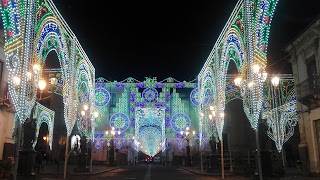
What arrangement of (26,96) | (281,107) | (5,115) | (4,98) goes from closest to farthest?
(26,96)
(4,98)
(5,115)
(281,107)

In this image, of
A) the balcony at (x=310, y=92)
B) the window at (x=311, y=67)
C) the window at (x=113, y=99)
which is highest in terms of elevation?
the window at (x=113, y=99)

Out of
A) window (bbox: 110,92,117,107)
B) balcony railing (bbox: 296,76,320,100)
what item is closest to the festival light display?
balcony railing (bbox: 296,76,320,100)

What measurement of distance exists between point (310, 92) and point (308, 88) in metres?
0.43

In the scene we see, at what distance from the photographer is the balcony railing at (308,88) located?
19.7m

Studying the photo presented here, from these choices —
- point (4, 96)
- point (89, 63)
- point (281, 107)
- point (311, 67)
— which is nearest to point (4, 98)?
point (4, 96)

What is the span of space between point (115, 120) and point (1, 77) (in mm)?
23323

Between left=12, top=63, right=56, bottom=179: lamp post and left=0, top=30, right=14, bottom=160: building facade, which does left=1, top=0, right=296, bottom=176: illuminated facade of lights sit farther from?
left=0, top=30, right=14, bottom=160: building facade

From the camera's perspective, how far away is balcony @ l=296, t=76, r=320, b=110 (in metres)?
19.7

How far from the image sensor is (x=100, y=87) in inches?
1619

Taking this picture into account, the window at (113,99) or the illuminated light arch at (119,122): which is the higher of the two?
the window at (113,99)

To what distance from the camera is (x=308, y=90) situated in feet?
69.3

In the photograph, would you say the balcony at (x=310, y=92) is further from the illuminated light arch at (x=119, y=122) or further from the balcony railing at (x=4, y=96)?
the illuminated light arch at (x=119, y=122)

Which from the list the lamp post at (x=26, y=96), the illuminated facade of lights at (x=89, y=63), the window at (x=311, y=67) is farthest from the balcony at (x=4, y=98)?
the window at (x=311, y=67)

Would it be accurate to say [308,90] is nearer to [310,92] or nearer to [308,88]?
[308,88]
